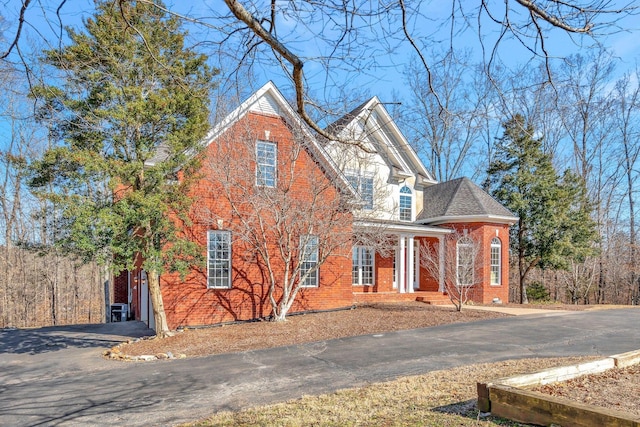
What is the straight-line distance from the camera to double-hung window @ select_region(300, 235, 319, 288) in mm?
13484

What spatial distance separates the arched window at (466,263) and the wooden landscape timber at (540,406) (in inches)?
406

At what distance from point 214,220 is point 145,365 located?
5.25m

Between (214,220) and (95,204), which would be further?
(214,220)

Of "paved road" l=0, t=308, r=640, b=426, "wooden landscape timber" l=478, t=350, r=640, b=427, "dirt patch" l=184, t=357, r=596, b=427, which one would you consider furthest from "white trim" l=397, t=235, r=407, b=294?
"wooden landscape timber" l=478, t=350, r=640, b=427

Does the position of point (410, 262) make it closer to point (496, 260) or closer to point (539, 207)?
point (496, 260)

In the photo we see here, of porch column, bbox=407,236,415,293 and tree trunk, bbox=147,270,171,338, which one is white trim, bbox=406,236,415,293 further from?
tree trunk, bbox=147,270,171,338

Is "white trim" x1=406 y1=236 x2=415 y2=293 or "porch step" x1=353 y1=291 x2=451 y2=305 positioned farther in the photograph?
"white trim" x1=406 y1=236 x2=415 y2=293

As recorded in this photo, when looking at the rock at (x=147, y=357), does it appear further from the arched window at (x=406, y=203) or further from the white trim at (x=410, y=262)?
the arched window at (x=406, y=203)

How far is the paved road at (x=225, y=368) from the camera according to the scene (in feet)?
19.8

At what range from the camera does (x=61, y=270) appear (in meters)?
21.7

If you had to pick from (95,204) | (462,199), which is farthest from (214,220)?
(462,199)

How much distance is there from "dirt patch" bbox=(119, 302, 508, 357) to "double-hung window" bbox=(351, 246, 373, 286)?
3.57 meters

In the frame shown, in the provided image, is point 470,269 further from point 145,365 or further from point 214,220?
point 145,365

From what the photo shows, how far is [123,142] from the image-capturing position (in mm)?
10531
